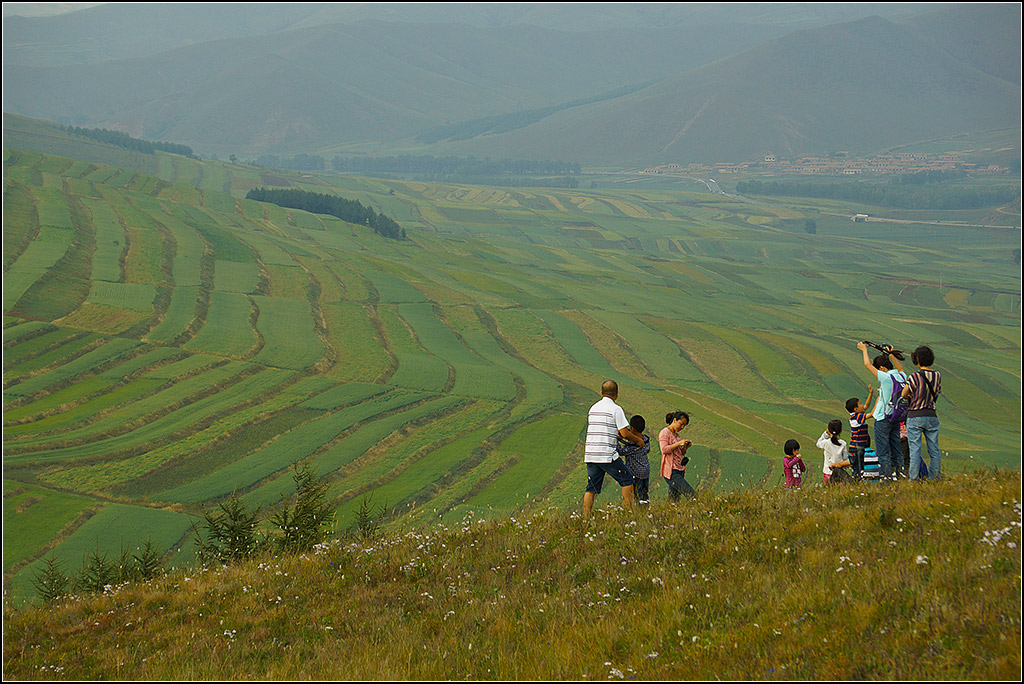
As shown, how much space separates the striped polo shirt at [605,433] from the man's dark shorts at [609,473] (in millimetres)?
249

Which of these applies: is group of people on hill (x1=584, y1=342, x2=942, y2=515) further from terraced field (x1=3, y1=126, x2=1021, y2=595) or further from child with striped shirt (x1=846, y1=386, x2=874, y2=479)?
terraced field (x1=3, y1=126, x2=1021, y2=595)

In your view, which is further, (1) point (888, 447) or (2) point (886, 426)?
(1) point (888, 447)

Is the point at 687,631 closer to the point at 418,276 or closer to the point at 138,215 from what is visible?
the point at 418,276

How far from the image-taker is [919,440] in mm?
15195

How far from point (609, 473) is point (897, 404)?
6180mm

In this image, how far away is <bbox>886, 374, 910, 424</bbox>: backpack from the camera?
1569 centimetres

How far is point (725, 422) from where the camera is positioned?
5634 cm

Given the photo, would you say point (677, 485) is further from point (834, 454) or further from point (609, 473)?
point (834, 454)

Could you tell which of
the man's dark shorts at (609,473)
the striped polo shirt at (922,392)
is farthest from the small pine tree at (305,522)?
the striped polo shirt at (922,392)

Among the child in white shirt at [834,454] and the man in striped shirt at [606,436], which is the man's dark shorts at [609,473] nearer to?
the man in striped shirt at [606,436]

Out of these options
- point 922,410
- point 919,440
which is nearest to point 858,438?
point 919,440

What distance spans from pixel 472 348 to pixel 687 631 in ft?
220

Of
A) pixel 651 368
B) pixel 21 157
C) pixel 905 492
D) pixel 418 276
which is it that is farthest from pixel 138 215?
pixel 905 492

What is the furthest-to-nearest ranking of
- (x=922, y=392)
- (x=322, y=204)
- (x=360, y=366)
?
(x=322, y=204)
(x=360, y=366)
(x=922, y=392)
